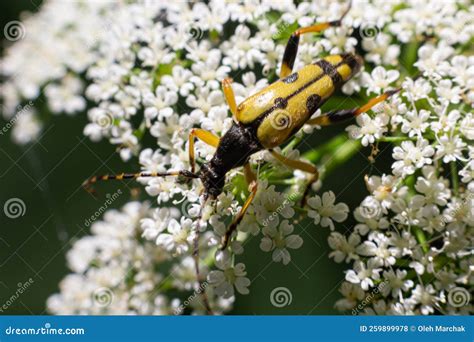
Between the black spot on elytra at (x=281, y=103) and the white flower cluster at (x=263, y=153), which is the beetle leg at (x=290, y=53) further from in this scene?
the black spot on elytra at (x=281, y=103)

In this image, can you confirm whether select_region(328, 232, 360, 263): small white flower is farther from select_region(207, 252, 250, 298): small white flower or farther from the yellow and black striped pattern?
the yellow and black striped pattern

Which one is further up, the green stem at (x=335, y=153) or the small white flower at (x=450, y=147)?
the green stem at (x=335, y=153)

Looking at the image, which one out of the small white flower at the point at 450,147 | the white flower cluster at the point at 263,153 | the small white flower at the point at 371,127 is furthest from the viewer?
the small white flower at the point at 371,127

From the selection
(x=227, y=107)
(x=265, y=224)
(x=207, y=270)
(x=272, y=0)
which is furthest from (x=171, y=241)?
(x=272, y=0)

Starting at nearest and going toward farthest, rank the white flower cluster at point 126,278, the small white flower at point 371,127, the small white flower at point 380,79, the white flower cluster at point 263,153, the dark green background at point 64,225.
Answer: the white flower cluster at point 263,153
the small white flower at point 371,127
the small white flower at point 380,79
the dark green background at point 64,225
the white flower cluster at point 126,278

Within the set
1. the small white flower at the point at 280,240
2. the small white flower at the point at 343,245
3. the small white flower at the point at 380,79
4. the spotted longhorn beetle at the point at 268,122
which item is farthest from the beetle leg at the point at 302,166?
the small white flower at the point at 380,79

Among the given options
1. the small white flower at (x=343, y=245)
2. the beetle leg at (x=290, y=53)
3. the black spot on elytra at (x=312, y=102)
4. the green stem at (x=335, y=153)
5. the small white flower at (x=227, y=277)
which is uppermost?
the beetle leg at (x=290, y=53)

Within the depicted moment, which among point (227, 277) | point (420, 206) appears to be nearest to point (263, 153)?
point (227, 277)

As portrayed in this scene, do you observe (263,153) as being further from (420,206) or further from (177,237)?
(420,206)
